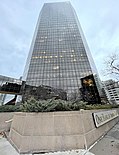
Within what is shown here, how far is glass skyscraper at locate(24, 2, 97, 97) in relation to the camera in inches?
1340

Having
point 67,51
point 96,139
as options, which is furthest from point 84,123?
point 67,51

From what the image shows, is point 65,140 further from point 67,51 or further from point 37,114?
point 67,51

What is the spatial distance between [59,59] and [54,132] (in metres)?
36.0

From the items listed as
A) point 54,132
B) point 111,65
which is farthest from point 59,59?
point 54,132

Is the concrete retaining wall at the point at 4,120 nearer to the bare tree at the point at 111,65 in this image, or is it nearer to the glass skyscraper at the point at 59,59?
the bare tree at the point at 111,65

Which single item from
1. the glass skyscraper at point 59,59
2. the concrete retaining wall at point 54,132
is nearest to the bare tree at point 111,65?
the concrete retaining wall at point 54,132

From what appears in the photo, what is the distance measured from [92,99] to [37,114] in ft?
101

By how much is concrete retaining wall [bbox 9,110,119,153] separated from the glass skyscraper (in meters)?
27.3

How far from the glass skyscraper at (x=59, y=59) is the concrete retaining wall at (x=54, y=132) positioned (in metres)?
27.3

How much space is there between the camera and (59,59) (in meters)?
39.2

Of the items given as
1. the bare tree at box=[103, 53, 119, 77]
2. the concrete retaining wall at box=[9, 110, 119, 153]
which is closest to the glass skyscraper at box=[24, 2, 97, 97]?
the bare tree at box=[103, 53, 119, 77]

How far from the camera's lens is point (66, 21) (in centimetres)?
5550

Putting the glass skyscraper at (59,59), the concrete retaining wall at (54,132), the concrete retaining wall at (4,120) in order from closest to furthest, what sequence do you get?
1. the concrete retaining wall at (54,132)
2. the concrete retaining wall at (4,120)
3. the glass skyscraper at (59,59)

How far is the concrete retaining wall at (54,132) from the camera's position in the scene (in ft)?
13.8
